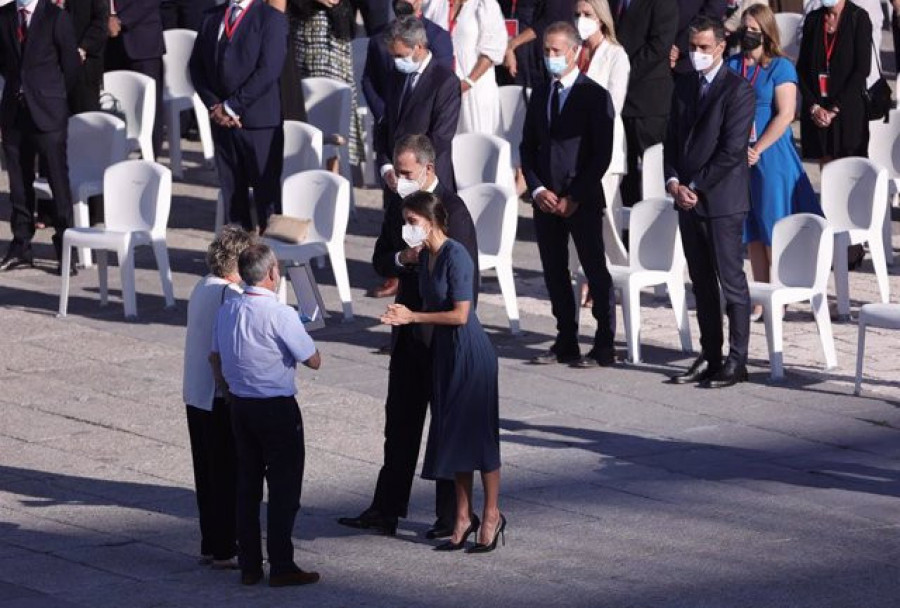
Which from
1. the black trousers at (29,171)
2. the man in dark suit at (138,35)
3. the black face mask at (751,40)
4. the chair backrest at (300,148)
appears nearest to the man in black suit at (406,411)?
the black face mask at (751,40)

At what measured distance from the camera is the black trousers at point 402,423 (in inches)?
396

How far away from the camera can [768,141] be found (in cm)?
1410

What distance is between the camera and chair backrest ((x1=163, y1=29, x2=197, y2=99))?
19812 millimetres

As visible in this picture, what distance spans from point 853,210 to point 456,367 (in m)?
6.15

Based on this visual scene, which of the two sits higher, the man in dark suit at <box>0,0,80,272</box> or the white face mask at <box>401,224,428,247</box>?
the man in dark suit at <box>0,0,80,272</box>

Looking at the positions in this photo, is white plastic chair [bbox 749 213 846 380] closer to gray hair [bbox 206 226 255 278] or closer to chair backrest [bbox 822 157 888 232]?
chair backrest [bbox 822 157 888 232]

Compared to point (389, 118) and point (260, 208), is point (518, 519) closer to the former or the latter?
point (389, 118)

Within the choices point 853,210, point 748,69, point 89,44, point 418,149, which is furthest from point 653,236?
point 89,44

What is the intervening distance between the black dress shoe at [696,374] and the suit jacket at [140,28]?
7.42 metres

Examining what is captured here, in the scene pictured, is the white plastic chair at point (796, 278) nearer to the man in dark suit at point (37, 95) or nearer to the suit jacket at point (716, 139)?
the suit jacket at point (716, 139)

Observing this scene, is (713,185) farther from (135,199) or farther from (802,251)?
(135,199)

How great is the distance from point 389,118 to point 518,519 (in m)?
4.59

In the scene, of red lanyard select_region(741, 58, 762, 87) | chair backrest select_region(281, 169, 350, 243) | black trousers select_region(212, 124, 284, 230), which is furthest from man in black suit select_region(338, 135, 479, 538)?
black trousers select_region(212, 124, 284, 230)

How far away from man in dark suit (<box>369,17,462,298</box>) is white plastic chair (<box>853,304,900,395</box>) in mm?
2788
